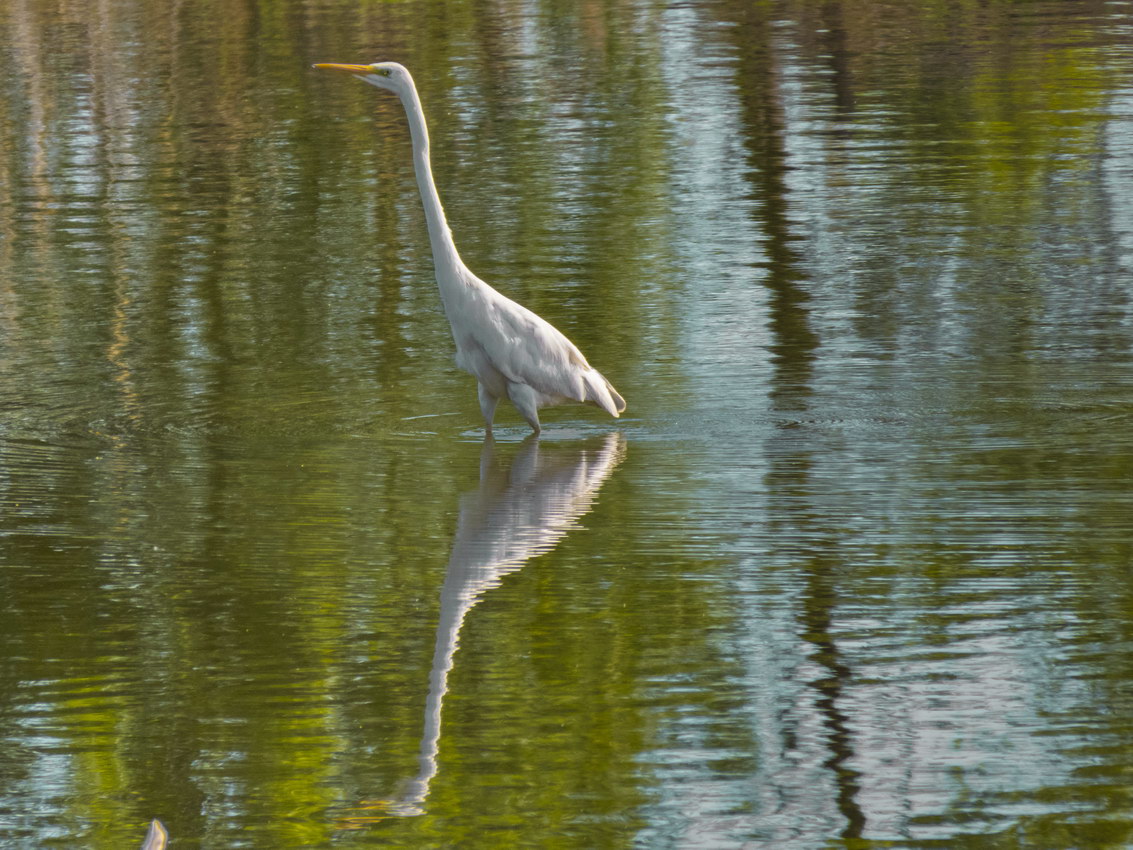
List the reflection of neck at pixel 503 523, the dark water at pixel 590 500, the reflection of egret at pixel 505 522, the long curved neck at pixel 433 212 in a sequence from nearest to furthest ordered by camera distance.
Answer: the dark water at pixel 590 500, the reflection of egret at pixel 505 522, the reflection of neck at pixel 503 523, the long curved neck at pixel 433 212

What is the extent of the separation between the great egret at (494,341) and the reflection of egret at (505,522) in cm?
29

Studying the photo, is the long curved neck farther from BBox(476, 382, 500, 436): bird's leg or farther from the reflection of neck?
the reflection of neck

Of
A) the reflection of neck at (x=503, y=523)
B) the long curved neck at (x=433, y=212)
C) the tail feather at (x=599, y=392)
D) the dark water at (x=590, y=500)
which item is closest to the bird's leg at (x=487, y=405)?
the dark water at (x=590, y=500)

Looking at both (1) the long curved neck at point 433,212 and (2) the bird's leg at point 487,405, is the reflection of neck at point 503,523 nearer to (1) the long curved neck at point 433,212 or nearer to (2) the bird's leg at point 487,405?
(2) the bird's leg at point 487,405

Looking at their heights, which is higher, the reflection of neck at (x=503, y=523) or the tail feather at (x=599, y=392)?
the tail feather at (x=599, y=392)

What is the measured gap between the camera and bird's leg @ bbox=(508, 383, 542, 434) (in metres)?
11.0

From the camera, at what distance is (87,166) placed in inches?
883

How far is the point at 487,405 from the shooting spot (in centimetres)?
1117

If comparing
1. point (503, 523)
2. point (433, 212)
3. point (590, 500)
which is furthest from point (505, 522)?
point (433, 212)

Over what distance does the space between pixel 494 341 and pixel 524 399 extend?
36cm

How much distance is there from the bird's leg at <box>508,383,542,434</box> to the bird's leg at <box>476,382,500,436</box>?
6.4 inches

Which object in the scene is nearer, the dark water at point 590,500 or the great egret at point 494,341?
the dark water at point 590,500

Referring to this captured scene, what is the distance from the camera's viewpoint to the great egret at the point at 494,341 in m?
11.0

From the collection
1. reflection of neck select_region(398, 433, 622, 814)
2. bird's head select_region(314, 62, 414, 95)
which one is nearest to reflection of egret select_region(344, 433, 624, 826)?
reflection of neck select_region(398, 433, 622, 814)
